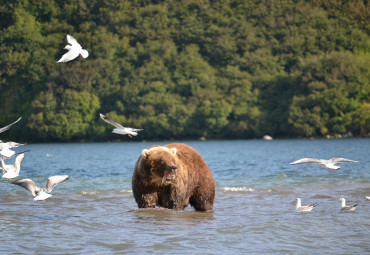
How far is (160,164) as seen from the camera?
867 centimetres

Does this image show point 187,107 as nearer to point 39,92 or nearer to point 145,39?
point 145,39

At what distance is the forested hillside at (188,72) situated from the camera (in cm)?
6912

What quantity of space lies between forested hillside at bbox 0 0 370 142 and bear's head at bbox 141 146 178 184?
60772mm

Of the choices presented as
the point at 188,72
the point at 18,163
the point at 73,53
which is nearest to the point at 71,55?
the point at 73,53

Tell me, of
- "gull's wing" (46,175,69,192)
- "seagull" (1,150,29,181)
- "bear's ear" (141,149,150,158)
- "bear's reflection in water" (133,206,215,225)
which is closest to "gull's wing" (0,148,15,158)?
"seagull" (1,150,29,181)

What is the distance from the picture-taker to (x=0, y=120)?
75.7 meters

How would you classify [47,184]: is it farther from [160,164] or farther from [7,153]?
[160,164]

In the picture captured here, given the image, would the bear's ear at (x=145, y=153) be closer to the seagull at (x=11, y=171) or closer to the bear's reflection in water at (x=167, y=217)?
the bear's reflection in water at (x=167, y=217)

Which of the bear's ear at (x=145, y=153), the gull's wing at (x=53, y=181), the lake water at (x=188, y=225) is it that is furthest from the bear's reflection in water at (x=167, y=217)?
the gull's wing at (x=53, y=181)

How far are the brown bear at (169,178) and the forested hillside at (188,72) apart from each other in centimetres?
5966

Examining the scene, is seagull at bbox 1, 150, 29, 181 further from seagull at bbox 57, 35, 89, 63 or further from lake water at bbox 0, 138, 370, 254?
seagull at bbox 57, 35, 89, 63

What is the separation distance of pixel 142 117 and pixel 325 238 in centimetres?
6745

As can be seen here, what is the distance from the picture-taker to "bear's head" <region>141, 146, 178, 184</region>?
28.0 feet

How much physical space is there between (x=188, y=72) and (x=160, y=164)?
69.1 metres
